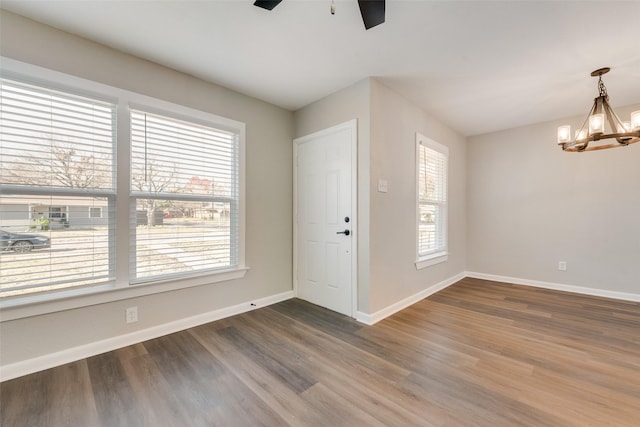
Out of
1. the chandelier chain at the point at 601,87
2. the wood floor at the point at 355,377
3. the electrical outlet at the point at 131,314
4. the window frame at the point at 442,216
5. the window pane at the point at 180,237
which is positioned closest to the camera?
the wood floor at the point at 355,377

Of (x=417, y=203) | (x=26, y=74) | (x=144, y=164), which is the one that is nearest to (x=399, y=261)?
(x=417, y=203)

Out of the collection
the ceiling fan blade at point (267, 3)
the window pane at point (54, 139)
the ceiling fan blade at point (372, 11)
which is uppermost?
the ceiling fan blade at point (267, 3)

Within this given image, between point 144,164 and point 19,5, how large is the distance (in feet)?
3.96

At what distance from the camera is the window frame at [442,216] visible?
3.41 meters

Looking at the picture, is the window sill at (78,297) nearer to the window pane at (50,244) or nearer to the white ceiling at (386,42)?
the window pane at (50,244)

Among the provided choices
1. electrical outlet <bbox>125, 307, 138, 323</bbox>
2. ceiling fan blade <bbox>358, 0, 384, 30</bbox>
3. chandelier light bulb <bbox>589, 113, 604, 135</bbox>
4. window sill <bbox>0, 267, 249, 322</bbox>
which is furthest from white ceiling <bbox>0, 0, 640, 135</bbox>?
electrical outlet <bbox>125, 307, 138, 323</bbox>

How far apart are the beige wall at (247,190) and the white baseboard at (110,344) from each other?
0.13 ft

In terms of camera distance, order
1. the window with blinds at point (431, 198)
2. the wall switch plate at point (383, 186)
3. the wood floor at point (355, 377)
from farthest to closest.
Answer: the window with blinds at point (431, 198) → the wall switch plate at point (383, 186) → the wood floor at point (355, 377)

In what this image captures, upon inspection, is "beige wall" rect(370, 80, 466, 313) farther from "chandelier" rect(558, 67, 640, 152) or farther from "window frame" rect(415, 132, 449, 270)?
"chandelier" rect(558, 67, 640, 152)

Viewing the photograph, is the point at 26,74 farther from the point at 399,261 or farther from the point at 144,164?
the point at 399,261

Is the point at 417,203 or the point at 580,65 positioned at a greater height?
the point at 580,65

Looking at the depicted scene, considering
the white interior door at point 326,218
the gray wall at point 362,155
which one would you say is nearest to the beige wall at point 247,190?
the white interior door at point 326,218

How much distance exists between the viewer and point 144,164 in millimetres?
2363

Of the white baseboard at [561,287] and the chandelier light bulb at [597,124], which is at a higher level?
the chandelier light bulb at [597,124]
